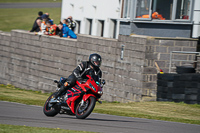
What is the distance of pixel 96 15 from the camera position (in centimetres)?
2947

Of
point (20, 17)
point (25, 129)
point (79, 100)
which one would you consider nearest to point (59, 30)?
point (79, 100)

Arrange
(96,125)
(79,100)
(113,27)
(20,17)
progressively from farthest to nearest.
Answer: (20,17) < (113,27) < (79,100) < (96,125)

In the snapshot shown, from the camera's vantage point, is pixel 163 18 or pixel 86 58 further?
pixel 86 58

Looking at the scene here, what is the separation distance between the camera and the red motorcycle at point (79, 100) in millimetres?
10414

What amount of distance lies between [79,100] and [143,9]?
341 inches

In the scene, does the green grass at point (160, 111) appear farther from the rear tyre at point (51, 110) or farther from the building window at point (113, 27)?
the building window at point (113, 27)

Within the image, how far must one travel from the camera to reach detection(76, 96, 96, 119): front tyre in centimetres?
1027

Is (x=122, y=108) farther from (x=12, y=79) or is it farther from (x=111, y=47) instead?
(x=12, y=79)

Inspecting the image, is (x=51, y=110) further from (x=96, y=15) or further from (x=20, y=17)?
(x=20, y=17)

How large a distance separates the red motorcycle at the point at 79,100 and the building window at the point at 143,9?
8076 mm

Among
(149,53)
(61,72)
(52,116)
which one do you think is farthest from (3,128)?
(61,72)

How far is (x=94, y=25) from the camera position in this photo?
1170 inches

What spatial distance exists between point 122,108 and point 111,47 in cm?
393

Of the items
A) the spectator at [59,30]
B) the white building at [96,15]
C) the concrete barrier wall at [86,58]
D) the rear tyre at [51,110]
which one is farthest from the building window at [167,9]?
the rear tyre at [51,110]
